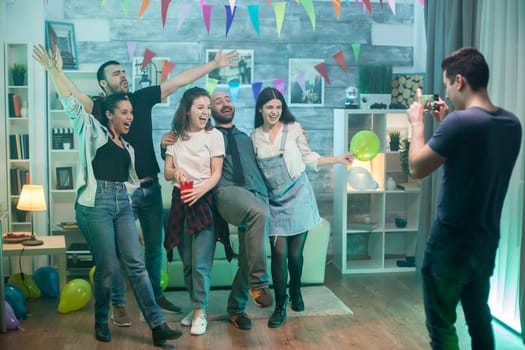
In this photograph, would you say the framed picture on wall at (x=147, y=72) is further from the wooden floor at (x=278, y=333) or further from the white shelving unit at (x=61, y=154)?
the wooden floor at (x=278, y=333)

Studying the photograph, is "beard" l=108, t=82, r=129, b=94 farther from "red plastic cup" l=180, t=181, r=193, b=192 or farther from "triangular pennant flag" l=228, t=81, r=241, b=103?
"triangular pennant flag" l=228, t=81, r=241, b=103

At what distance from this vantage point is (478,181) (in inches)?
104

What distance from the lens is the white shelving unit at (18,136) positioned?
17.9ft

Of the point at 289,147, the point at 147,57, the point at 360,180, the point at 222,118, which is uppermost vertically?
the point at 147,57

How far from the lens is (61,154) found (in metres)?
5.64

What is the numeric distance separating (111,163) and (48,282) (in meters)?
1.54

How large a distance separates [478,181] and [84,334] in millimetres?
2529

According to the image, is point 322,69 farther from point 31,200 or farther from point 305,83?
point 31,200

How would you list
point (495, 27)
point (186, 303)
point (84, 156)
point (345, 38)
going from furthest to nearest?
point (345, 38) < point (186, 303) < point (495, 27) < point (84, 156)

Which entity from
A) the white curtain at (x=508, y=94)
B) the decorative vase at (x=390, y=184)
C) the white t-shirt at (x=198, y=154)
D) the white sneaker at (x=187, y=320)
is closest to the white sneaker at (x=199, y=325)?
the white sneaker at (x=187, y=320)

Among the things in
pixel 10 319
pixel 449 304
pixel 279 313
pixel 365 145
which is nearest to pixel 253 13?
pixel 365 145

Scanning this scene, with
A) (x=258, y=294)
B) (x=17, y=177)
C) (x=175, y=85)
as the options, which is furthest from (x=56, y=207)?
(x=258, y=294)

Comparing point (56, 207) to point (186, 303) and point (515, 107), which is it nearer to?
point (186, 303)

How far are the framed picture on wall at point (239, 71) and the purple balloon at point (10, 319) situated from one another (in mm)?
2609
